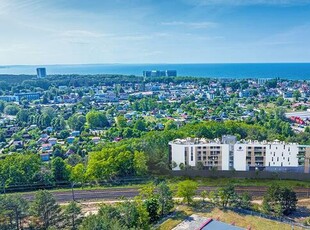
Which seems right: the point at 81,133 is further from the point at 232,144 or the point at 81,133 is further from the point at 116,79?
the point at 116,79

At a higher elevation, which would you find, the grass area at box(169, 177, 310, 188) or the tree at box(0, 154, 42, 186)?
the tree at box(0, 154, 42, 186)

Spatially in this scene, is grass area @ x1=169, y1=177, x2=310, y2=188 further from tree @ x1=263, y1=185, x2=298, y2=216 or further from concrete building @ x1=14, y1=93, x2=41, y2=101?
concrete building @ x1=14, y1=93, x2=41, y2=101

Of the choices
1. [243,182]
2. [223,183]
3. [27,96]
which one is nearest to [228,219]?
[223,183]

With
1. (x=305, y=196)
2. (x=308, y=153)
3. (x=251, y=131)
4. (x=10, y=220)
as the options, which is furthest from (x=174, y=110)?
(x=10, y=220)

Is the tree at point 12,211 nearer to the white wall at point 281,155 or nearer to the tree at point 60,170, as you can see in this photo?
the tree at point 60,170

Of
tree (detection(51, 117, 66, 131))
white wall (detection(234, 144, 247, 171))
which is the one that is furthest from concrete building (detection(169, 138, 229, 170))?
tree (detection(51, 117, 66, 131))

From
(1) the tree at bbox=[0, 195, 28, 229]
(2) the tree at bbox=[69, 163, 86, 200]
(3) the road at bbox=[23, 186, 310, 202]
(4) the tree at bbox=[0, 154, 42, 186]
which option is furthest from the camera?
(2) the tree at bbox=[69, 163, 86, 200]

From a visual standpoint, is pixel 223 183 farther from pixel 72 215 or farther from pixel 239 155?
pixel 72 215
